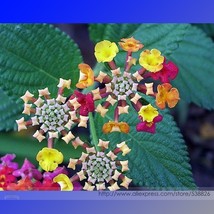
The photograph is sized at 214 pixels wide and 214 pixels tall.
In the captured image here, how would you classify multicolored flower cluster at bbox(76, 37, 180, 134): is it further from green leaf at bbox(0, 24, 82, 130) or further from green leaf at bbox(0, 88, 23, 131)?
green leaf at bbox(0, 88, 23, 131)

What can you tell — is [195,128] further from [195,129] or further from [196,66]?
[196,66]

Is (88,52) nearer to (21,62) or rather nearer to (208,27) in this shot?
(208,27)

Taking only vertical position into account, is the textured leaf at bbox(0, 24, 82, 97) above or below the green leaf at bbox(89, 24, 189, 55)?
below

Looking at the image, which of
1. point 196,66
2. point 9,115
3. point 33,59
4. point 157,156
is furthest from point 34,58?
point 196,66

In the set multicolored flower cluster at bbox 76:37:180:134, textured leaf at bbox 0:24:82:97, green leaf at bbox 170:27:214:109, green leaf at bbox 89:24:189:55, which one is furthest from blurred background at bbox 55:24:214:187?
multicolored flower cluster at bbox 76:37:180:134

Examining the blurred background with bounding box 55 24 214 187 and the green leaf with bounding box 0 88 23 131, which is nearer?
the green leaf with bounding box 0 88 23 131

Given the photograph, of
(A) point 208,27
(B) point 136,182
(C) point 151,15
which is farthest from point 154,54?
(A) point 208,27
